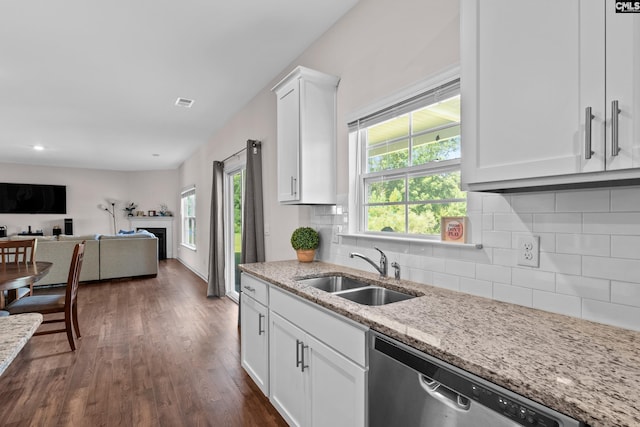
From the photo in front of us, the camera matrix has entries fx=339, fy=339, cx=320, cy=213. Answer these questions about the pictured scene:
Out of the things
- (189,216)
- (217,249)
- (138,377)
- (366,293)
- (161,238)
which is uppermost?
(189,216)

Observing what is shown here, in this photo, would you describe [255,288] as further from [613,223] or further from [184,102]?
[184,102]

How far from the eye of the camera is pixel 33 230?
8.80 meters

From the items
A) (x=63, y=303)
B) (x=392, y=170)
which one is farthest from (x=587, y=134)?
(x=63, y=303)

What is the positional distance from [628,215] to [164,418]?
2567 millimetres

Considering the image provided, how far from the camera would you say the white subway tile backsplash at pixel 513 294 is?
4.59 feet

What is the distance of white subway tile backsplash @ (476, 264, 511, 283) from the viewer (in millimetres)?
1473

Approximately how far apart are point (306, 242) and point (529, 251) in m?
1.64

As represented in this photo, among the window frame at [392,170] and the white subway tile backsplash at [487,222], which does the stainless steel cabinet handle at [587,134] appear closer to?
the white subway tile backsplash at [487,222]

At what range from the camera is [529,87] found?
1103 millimetres

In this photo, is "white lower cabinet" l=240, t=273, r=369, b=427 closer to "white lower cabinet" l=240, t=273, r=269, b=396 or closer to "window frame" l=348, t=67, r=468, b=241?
"white lower cabinet" l=240, t=273, r=269, b=396

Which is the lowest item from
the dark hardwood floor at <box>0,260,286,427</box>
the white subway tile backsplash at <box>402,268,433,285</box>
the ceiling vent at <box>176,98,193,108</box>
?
the dark hardwood floor at <box>0,260,286,427</box>

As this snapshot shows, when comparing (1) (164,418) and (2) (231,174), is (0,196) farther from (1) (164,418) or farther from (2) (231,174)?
(1) (164,418)

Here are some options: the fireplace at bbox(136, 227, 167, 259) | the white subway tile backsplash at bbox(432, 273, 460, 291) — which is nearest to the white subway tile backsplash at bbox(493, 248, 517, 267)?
the white subway tile backsplash at bbox(432, 273, 460, 291)

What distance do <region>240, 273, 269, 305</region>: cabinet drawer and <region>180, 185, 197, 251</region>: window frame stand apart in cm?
529
